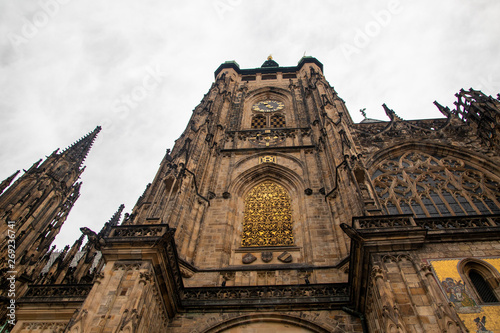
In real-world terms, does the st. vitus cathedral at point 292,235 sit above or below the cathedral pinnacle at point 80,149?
below

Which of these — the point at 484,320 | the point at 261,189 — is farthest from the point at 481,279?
the point at 261,189

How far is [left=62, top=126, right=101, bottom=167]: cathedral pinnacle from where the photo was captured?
1198 inches

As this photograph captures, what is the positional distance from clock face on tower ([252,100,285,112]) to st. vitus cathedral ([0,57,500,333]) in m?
0.18

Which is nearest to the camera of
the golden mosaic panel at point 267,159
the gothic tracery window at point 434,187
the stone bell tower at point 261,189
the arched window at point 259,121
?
the stone bell tower at point 261,189

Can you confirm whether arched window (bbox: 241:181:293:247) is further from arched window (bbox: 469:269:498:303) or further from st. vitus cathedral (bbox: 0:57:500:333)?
arched window (bbox: 469:269:498:303)

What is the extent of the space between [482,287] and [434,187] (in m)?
6.87

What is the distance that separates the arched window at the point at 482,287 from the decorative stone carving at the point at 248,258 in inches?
230

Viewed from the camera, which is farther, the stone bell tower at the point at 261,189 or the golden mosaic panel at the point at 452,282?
the stone bell tower at the point at 261,189

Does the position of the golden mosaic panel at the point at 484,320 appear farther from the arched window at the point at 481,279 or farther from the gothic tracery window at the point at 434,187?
the gothic tracery window at the point at 434,187

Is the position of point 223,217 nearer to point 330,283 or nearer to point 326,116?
point 330,283

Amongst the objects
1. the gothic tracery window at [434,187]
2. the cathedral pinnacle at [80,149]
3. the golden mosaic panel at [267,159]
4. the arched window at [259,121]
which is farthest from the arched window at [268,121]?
the cathedral pinnacle at [80,149]

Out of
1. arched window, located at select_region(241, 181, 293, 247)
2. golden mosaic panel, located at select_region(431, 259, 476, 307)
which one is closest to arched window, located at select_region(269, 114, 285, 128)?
arched window, located at select_region(241, 181, 293, 247)

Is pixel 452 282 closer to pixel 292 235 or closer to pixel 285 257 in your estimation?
pixel 285 257

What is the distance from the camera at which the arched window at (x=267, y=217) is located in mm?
12203
